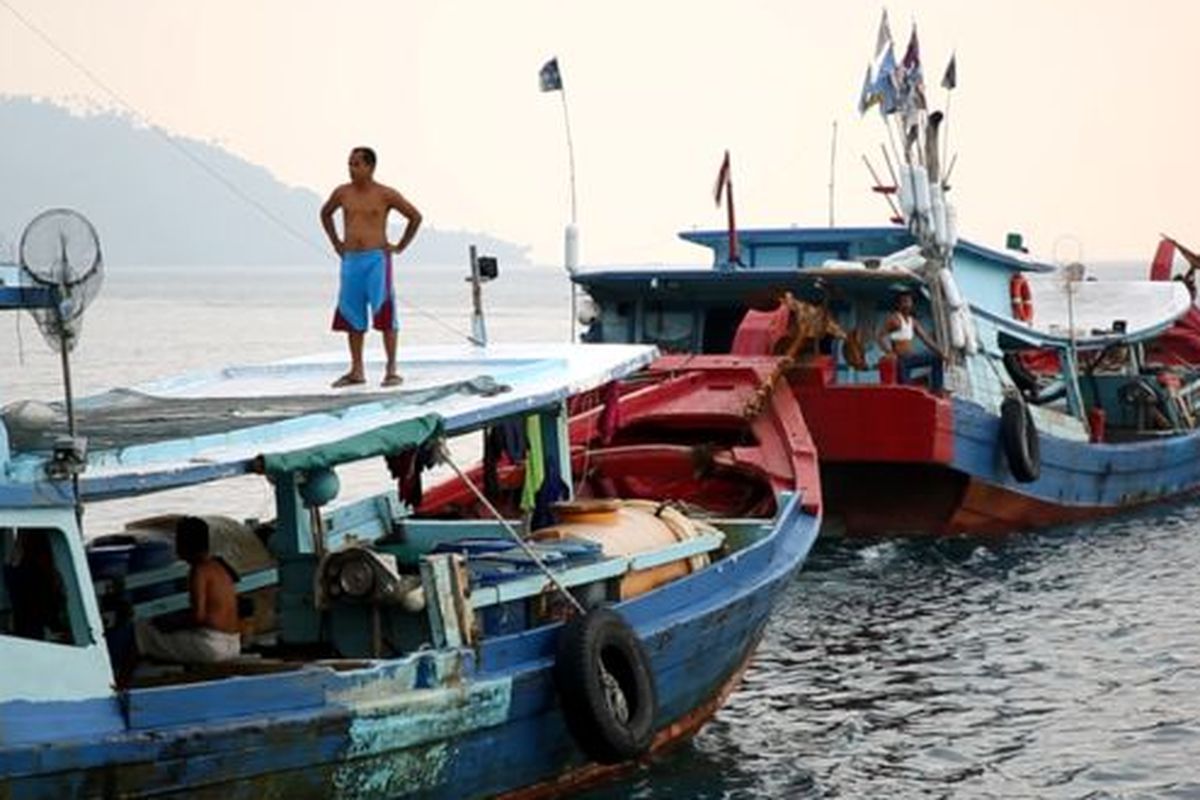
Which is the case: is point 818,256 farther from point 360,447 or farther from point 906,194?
point 360,447

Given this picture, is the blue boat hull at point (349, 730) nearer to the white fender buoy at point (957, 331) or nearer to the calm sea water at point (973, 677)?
the calm sea water at point (973, 677)

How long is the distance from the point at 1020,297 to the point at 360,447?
1616 centimetres

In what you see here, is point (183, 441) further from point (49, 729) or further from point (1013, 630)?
point (1013, 630)

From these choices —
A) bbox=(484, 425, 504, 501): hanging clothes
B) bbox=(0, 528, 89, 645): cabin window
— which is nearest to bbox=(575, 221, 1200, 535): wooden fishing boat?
bbox=(484, 425, 504, 501): hanging clothes

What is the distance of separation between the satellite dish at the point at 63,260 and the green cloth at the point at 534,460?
421 centimetres

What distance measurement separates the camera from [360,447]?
10.8 metres

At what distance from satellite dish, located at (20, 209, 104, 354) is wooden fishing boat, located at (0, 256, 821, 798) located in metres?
0.10

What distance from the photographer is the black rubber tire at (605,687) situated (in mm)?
11219

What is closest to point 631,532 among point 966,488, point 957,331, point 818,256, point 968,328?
point 966,488

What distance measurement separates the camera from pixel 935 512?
2222 cm

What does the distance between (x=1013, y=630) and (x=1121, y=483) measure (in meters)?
7.03

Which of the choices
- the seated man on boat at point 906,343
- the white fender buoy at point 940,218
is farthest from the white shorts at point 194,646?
the white fender buoy at point 940,218

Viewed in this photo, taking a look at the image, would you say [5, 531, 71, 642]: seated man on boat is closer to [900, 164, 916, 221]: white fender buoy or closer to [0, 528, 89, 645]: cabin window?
[0, 528, 89, 645]: cabin window

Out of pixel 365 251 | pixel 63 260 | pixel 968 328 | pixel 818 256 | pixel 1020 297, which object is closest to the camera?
pixel 63 260
